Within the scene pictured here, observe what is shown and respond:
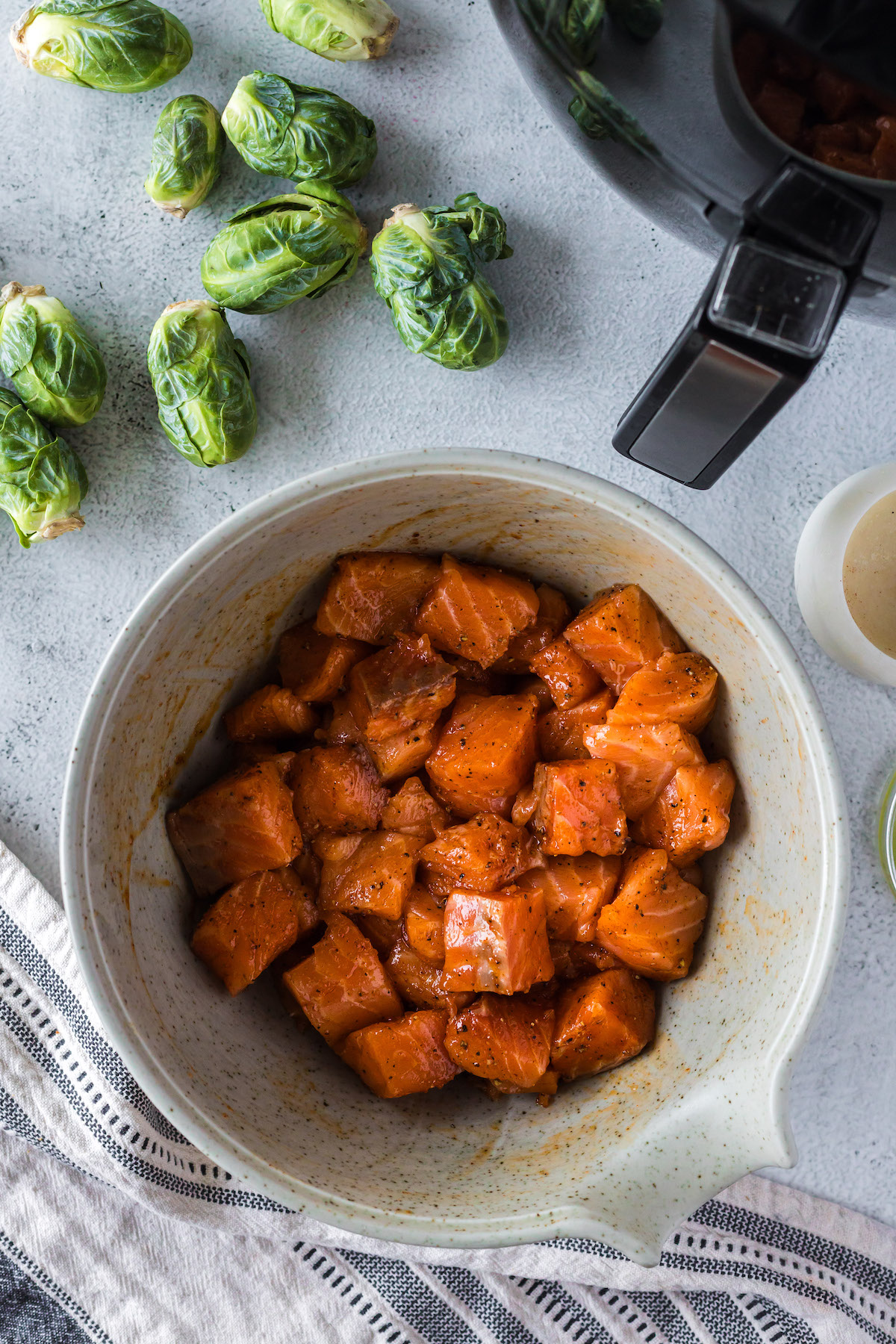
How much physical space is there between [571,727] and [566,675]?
0.09 meters

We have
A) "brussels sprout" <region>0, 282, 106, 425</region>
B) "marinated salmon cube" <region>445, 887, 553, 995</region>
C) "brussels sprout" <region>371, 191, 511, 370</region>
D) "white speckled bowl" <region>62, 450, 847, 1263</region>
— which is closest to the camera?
"white speckled bowl" <region>62, 450, 847, 1263</region>

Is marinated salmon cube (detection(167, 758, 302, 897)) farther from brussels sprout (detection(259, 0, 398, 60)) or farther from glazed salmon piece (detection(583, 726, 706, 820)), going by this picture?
brussels sprout (detection(259, 0, 398, 60))

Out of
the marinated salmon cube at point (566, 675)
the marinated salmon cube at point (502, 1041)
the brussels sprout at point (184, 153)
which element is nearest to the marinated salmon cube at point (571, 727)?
the marinated salmon cube at point (566, 675)

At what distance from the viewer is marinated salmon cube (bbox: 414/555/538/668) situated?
165 cm

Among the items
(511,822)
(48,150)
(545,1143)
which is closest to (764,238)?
(511,822)

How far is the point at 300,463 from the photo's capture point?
204cm

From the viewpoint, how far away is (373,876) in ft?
5.44

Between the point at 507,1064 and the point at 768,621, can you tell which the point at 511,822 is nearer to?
the point at 507,1064

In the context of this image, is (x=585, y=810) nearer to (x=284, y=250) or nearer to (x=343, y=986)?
(x=343, y=986)

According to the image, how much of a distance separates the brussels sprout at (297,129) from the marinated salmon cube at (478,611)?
84 cm

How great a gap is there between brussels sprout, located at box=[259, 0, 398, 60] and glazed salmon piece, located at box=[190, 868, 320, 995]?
1.56 meters

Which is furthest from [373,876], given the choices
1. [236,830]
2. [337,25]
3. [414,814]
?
[337,25]

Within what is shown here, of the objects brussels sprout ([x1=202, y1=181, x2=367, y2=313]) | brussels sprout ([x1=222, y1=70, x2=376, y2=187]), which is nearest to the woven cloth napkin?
brussels sprout ([x1=202, y1=181, x2=367, y2=313])

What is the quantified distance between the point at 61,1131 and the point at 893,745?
1866 mm
